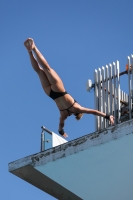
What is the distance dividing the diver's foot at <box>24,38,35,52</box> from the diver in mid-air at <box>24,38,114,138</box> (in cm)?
8

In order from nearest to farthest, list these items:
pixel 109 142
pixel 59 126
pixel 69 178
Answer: pixel 109 142 < pixel 69 178 < pixel 59 126

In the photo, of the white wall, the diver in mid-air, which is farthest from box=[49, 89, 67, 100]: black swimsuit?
the white wall

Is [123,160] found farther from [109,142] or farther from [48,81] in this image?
[48,81]

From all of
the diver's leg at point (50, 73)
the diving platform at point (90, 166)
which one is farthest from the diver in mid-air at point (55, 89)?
the diving platform at point (90, 166)

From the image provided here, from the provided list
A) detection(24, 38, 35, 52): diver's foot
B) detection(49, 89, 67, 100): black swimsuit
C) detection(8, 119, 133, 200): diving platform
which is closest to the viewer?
detection(8, 119, 133, 200): diving platform

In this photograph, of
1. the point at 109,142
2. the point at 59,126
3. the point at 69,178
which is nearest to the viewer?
the point at 109,142

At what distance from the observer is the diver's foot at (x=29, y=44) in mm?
12273

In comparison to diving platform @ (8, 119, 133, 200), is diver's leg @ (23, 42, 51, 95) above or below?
above

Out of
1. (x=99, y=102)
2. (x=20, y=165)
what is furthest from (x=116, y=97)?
(x=20, y=165)

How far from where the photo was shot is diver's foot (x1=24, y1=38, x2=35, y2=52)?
40.3 feet

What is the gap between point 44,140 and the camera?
13008 mm

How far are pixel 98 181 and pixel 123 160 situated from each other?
85cm

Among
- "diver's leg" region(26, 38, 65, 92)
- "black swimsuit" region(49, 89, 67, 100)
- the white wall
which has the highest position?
"diver's leg" region(26, 38, 65, 92)

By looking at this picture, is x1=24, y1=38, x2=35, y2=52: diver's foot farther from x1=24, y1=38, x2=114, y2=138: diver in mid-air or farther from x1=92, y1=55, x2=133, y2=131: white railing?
x1=92, y1=55, x2=133, y2=131: white railing
